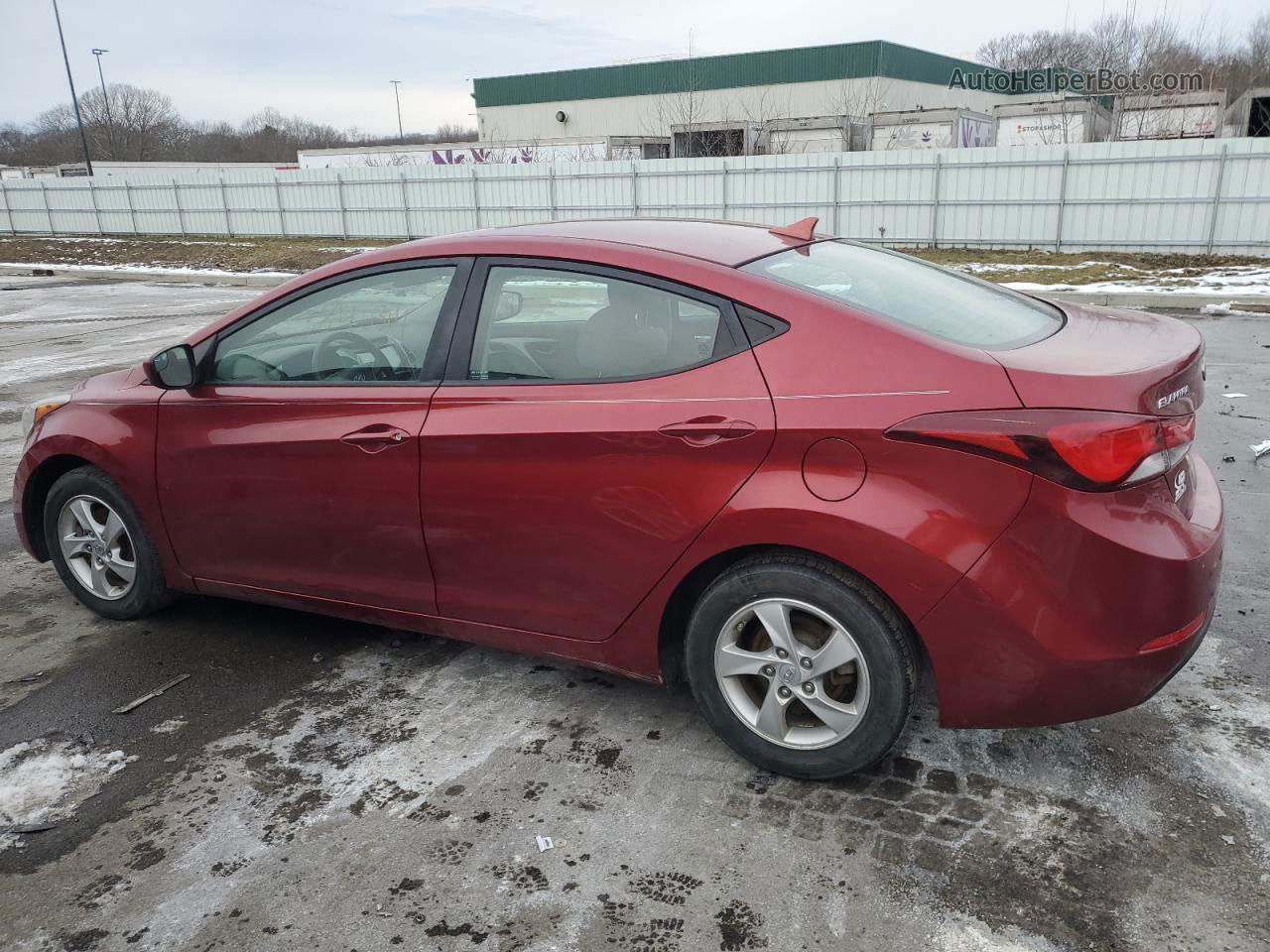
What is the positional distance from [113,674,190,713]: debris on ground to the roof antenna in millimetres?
2837

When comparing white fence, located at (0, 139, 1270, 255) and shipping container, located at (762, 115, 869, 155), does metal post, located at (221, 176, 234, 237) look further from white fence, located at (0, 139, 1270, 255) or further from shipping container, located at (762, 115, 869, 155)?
shipping container, located at (762, 115, 869, 155)

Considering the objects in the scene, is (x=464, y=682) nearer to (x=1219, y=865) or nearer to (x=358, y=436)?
(x=358, y=436)

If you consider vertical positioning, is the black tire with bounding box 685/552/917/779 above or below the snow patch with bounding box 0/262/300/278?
above

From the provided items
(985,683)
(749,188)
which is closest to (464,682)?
Answer: (985,683)

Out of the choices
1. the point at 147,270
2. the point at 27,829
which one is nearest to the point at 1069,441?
the point at 27,829

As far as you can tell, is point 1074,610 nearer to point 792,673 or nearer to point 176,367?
point 792,673

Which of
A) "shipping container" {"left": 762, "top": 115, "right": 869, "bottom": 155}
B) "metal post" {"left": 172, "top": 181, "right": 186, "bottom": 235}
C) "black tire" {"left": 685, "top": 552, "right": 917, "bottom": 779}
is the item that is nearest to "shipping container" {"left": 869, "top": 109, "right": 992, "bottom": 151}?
"shipping container" {"left": 762, "top": 115, "right": 869, "bottom": 155}

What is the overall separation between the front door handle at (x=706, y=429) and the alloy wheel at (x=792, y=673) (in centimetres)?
48

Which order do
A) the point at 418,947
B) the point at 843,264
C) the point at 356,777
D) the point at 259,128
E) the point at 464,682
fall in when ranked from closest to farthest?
the point at 418,947 → the point at 356,777 → the point at 843,264 → the point at 464,682 → the point at 259,128

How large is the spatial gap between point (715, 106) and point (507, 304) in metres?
53.6

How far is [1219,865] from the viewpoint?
250 centimetres

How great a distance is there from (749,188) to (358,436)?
22.1 meters

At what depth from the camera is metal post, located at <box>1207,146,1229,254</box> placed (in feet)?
63.5

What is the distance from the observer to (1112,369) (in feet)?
8.41
